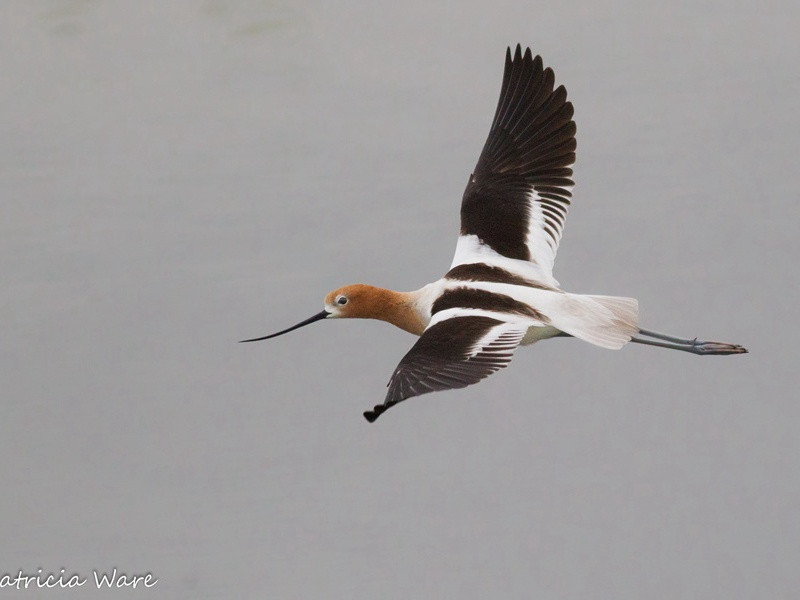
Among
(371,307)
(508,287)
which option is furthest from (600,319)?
(371,307)

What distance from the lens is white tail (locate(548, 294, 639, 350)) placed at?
570 centimetres

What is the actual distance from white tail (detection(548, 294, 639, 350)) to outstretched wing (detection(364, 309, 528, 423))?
0.87ft

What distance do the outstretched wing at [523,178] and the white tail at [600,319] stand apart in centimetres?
49

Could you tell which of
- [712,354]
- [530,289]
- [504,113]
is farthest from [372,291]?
[712,354]

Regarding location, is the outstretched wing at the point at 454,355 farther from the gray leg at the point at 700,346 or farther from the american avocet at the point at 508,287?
the gray leg at the point at 700,346

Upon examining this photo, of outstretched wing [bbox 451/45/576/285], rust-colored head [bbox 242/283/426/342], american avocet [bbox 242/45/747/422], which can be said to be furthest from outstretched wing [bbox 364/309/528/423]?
outstretched wing [bbox 451/45/576/285]

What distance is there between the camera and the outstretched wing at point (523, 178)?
257 inches

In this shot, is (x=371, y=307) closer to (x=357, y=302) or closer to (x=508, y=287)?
(x=357, y=302)

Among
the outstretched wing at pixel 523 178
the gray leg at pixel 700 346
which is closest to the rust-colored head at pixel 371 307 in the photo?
the outstretched wing at pixel 523 178

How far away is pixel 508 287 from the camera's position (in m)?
6.08

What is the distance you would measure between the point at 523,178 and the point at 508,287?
905mm

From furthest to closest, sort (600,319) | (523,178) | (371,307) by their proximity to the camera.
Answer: (523,178) → (371,307) → (600,319)

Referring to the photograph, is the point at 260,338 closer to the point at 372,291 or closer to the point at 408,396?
the point at 372,291

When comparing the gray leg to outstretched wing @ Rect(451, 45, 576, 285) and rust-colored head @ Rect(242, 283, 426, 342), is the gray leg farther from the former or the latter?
rust-colored head @ Rect(242, 283, 426, 342)
